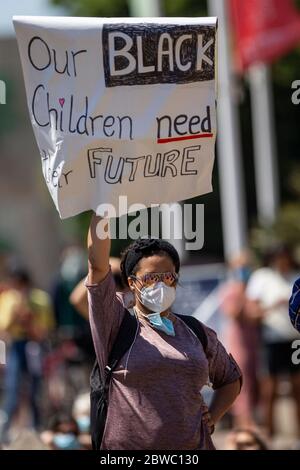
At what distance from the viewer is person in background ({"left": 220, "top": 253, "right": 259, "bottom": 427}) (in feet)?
44.4

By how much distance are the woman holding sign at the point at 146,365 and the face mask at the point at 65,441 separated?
215 cm

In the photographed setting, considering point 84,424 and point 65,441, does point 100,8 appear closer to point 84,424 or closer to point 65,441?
point 84,424

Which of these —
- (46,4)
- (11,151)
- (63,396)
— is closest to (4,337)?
(63,396)

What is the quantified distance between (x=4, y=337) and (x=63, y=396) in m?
1.88

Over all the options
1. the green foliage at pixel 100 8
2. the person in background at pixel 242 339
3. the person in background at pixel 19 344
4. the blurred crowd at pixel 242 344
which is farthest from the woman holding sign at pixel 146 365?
the green foliage at pixel 100 8

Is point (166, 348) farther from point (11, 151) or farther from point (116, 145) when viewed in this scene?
point (11, 151)

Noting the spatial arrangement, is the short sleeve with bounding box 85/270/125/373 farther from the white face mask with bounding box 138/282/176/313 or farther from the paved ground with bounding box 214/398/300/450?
the paved ground with bounding box 214/398/300/450

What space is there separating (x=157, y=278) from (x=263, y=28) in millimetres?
12615

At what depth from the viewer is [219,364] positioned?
19.7ft

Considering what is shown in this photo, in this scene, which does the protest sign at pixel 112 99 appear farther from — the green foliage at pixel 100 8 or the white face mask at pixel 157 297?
the green foliage at pixel 100 8

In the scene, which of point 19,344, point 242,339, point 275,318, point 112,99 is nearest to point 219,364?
point 112,99

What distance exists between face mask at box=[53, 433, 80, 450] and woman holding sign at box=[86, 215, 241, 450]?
2.15m

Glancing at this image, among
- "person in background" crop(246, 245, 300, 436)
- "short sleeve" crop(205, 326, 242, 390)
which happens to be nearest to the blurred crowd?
"person in background" crop(246, 245, 300, 436)

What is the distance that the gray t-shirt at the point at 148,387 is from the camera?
220 inches
